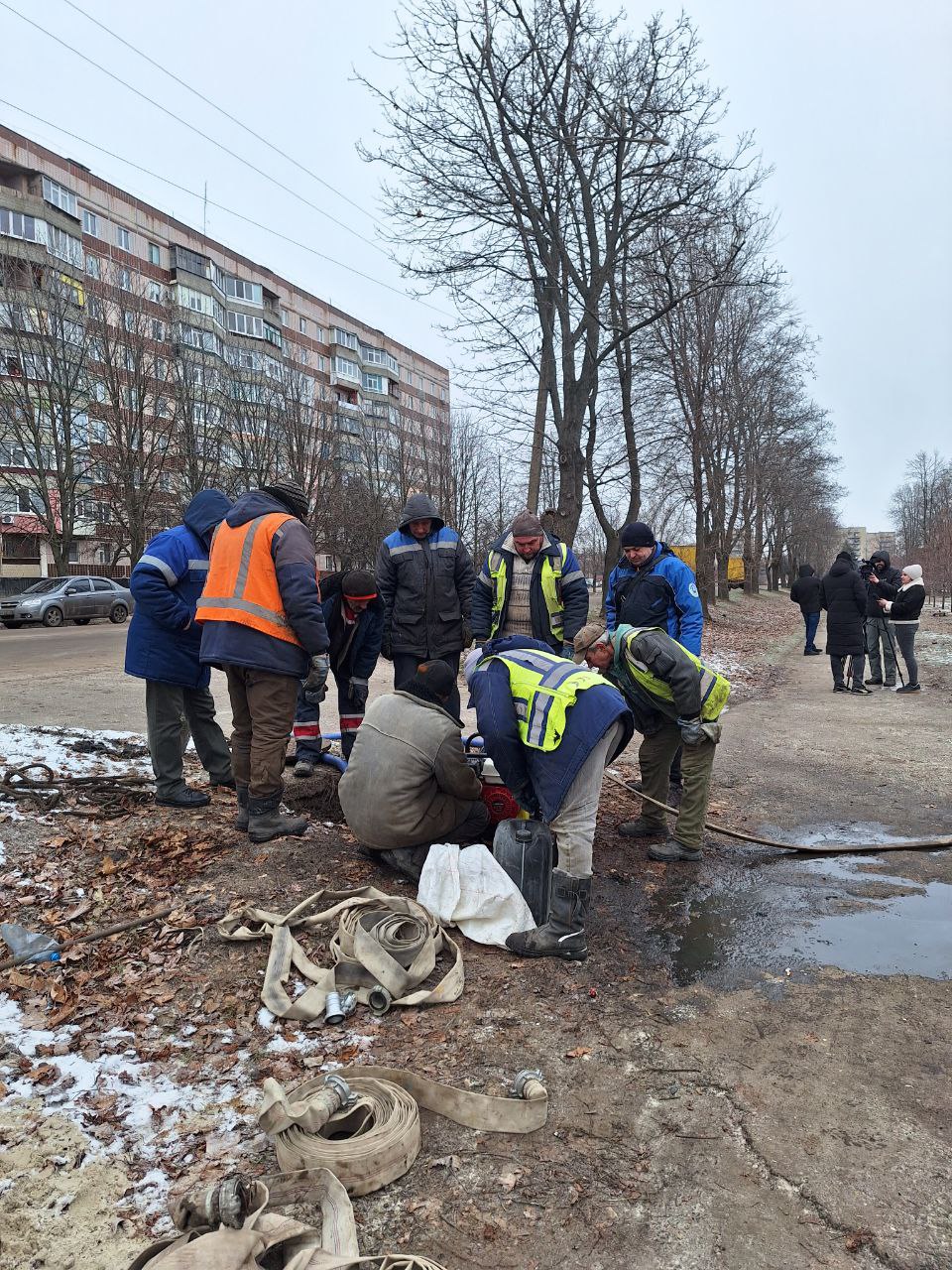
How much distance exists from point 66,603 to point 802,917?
25.6 metres

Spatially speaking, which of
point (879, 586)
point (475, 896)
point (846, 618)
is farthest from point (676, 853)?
point (879, 586)

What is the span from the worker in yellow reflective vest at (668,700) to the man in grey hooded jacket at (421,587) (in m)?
1.49

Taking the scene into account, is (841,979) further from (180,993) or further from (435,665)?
(180,993)

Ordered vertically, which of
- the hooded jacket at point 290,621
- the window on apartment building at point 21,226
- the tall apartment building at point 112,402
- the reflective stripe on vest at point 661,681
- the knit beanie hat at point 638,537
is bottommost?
the reflective stripe on vest at point 661,681

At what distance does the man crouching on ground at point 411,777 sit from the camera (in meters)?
4.08

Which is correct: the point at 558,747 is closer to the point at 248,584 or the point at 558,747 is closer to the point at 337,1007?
the point at 337,1007

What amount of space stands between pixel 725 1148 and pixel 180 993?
2.11 metres

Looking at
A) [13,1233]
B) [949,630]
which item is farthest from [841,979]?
[949,630]

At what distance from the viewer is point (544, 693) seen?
359 centimetres

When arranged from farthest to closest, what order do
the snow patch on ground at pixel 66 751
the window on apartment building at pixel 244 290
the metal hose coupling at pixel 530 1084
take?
the window on apartment building at pixel 244 290, the snow patch on ground at pixel 66 751, the metal hose coupling at pixel 530 1084

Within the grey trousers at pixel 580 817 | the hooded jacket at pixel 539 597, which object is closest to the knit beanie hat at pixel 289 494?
the hooded jacket at pixel 539 597

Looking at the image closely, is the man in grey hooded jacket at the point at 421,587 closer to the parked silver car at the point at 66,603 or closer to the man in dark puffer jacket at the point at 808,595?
the man in dark puffer jacket at the point at 808,595

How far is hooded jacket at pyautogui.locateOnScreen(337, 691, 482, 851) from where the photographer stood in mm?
4078

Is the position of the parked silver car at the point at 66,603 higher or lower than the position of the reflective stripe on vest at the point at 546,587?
lower
